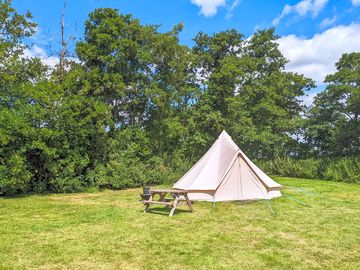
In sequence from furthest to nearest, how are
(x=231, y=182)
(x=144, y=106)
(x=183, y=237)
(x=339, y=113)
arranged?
(x=339, y=113) < (x=144, y=106) < (x=231, y=182) < (x=183, y=237)

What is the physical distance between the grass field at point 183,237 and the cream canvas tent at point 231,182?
322 mm

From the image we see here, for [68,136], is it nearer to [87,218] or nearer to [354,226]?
[87,218]

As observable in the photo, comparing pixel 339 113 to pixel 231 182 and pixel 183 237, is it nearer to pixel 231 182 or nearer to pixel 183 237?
pixel 231 182

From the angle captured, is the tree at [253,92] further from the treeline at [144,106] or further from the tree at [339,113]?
the tree at [339,113]

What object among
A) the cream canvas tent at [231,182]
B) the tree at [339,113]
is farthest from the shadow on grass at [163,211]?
the tree at [339,113]

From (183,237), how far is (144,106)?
1307cm

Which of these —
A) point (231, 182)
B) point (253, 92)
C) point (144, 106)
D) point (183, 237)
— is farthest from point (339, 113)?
point (183, 237)

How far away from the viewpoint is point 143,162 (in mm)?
16875

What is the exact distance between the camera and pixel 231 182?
380 inches

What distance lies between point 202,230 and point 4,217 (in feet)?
15.5

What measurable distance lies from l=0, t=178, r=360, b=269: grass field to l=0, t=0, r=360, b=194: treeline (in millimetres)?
4016

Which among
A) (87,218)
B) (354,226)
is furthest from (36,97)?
(354,226)

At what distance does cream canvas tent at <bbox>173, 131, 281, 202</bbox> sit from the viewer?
31.2 ft

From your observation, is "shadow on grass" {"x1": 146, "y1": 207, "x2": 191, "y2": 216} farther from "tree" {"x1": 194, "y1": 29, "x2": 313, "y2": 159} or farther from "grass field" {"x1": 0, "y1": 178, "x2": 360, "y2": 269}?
"tree" {"x1": 194, "y1": 29, "x2": 313, "y2": 159}
